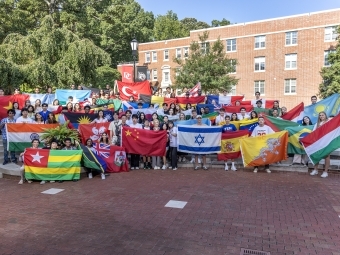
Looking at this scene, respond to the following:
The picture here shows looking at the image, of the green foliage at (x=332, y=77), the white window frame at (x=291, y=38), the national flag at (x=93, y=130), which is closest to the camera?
the national flag at (x=93, y=130)

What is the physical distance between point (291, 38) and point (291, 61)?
2726 mm

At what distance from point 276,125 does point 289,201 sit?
4.53 meters

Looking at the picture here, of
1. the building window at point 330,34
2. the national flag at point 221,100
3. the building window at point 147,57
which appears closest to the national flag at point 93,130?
the national flag at point 221,100

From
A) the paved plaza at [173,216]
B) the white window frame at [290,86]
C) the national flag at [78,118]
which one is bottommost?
the paved plaza at [173,216]

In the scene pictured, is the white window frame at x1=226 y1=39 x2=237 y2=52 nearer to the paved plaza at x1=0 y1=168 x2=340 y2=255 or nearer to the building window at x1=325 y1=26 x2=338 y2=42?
the building window at x1=325 y1=26 x2=338 y2=42

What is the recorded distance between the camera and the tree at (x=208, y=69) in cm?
2775

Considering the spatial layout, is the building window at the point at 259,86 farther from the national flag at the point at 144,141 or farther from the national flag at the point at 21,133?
the national flag at the point at 21,133

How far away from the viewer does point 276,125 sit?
35.8 feet

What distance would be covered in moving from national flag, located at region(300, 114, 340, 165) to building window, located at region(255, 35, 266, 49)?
31.2 metres

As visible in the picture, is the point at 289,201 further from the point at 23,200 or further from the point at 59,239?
the point at 23,200

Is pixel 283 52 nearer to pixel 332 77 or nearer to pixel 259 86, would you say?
pixel 259 86

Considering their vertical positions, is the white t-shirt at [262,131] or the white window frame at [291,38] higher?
the white window frame at [291,38]

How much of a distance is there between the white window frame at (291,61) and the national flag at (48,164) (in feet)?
111

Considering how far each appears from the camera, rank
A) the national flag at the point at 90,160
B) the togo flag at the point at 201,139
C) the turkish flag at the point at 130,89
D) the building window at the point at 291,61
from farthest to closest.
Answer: the building window at the point at 291,61, the turkish flag at the point at 130,89, the togo flag at the point at 201,139, the national flag at the point at 90,160
